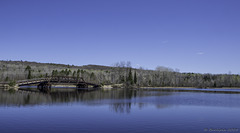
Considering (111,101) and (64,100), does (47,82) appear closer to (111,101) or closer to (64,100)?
(64,100)

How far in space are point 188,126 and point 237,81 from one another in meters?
196

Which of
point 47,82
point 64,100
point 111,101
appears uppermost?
point 47,82

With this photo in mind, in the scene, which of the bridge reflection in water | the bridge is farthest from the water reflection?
the bridge

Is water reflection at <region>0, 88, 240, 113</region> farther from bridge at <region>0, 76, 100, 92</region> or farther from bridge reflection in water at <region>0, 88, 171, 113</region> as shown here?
bridge at <region>0, 76, 100, 92</region>

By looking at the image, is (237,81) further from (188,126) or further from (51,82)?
(188,126)

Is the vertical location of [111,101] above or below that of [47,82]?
below

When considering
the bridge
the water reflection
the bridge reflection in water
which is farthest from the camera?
the bridge

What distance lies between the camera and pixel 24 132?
2030 cm

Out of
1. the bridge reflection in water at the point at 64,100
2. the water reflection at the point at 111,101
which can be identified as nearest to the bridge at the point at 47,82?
the water reflection at the point at 111,101

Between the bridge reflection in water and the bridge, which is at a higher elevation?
the bridge

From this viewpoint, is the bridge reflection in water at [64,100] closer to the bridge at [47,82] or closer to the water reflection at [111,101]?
the water reflection at [111,101]

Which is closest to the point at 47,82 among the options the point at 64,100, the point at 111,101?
the point at 64,100

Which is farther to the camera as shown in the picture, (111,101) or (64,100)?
(111,101)

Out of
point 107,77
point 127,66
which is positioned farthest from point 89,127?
point 107,77
